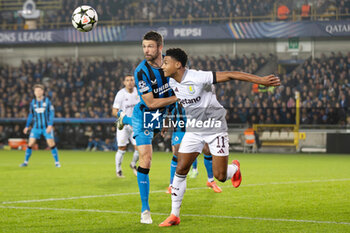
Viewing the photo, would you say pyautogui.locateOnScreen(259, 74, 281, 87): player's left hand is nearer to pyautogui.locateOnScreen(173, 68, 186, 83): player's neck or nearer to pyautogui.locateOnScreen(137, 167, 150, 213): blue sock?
pyautogui.locateOnScreen(173, 68, 186, 83): player's neck

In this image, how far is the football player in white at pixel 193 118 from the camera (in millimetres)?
6387

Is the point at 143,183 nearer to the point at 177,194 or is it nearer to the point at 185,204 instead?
the point at 177,194

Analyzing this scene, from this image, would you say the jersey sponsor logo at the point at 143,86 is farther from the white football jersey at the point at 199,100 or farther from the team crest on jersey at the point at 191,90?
the team crest on jersey at the point at 191,90

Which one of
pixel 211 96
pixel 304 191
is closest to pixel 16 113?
pixel 304 191

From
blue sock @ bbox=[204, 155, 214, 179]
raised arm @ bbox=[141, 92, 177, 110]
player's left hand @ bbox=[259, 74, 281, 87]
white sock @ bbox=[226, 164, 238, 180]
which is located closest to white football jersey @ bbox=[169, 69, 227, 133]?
raised arm @ bbox=[141, 92, 177, 110]

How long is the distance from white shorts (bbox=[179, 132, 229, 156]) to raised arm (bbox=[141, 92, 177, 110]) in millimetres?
572

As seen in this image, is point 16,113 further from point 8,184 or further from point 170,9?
point 8,184

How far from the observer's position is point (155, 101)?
7.08 m

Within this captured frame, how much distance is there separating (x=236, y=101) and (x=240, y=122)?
2.10 metres

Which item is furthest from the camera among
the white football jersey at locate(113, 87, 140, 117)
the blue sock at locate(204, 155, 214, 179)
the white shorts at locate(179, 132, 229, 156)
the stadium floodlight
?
the stadium floodlight

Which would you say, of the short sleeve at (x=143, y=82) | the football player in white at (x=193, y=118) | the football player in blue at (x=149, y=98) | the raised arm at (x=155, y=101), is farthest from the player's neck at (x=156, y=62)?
the football player in white at (x=193, y=118)

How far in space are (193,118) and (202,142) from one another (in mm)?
301

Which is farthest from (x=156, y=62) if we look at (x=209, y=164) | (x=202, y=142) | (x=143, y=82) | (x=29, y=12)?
(x=29, y=12)

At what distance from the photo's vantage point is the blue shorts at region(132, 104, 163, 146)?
7238mm
